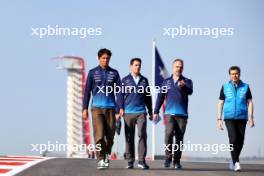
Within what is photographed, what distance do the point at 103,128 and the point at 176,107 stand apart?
1.76 metres

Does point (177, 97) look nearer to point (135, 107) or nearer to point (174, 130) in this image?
point (174, 130)

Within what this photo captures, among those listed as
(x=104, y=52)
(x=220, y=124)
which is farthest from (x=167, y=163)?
(x=104, y=52)

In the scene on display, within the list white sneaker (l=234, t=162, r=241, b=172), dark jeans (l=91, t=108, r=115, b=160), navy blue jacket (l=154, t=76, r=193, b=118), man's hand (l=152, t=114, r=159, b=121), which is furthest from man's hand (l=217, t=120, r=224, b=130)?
dark jeans (l=91, t=108, r=115, b=160)

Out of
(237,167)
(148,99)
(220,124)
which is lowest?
(237,167)

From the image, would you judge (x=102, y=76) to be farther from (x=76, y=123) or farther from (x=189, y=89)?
(x=76, y=123)

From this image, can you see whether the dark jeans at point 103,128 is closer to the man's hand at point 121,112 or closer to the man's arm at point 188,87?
the man's hand at point 121,112

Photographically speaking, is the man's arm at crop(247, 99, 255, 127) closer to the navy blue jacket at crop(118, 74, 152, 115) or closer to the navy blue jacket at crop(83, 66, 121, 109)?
the navy blue jacket at crop(118, 74, 152, 115)

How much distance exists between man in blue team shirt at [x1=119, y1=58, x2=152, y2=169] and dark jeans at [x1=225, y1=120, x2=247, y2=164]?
6.10 feet

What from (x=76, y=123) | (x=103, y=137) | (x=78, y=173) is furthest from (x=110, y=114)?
(x=76, y=123)

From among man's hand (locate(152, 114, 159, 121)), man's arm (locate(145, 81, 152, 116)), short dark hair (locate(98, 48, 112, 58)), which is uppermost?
short dark hair (locate(98, 48, 112, 58))

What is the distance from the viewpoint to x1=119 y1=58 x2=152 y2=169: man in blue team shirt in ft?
44.1

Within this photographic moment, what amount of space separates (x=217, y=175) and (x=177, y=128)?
208 centimetres

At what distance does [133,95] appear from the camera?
1345cm

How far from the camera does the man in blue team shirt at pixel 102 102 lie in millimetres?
12938
